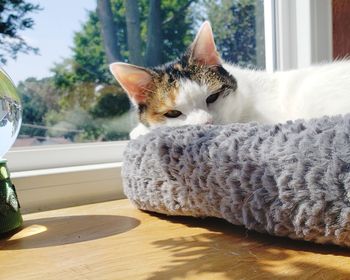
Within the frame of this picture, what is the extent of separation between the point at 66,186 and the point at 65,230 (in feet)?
0.85

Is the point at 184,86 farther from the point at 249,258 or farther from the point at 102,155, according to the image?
the point at 249,258

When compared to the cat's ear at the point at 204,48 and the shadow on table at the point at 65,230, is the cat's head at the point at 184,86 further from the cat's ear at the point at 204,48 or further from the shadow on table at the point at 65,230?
the shadow on table at the point at 65,230

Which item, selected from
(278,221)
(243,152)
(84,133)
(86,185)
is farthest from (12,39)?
(278,221)

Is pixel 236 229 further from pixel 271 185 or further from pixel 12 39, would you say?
pixel 12 39

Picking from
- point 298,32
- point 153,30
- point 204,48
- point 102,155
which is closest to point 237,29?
point 298,32

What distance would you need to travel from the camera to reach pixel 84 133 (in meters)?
1.30

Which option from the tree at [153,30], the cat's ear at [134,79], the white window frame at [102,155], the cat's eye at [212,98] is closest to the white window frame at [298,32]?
the white window frame at [102,155]

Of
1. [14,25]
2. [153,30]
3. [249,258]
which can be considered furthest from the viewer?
[153,30]

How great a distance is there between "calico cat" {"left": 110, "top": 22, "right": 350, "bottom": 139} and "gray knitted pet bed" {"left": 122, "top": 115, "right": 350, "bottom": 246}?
0.21m

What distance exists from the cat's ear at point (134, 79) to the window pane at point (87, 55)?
0.22 m

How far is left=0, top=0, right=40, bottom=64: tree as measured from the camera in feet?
3.78

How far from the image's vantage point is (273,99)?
1.17 meters

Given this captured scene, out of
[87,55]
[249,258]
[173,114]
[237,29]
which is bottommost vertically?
[249,258]

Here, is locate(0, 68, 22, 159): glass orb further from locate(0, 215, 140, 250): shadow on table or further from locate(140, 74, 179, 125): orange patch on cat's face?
locate(140, 74, 179, 125): orange patch on cat's face
